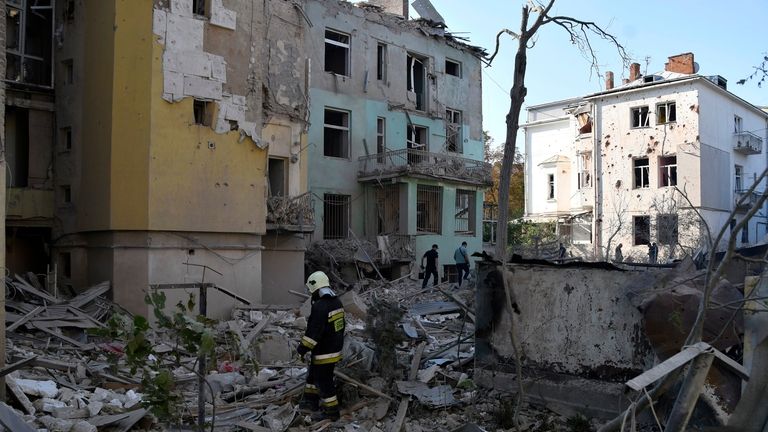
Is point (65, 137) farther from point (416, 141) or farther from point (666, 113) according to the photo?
point (666, 113)

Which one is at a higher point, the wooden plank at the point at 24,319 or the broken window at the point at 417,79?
the broken window at the point at 417,79

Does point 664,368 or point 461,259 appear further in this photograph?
point 461,259

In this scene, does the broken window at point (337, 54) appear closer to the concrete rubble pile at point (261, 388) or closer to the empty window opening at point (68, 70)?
the empty window opening at point (68, 70)

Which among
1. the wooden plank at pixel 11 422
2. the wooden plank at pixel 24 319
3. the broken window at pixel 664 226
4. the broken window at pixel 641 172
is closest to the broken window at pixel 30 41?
the wooden plank at pixel 24 319

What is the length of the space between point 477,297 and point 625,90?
102 ft

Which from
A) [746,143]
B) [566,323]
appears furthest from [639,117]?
[566,323]

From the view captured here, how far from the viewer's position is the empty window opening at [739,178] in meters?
39.1

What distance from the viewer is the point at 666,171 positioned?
35.4 metres

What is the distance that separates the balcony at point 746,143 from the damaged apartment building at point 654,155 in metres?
0.06

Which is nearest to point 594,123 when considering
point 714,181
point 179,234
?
point 714,181

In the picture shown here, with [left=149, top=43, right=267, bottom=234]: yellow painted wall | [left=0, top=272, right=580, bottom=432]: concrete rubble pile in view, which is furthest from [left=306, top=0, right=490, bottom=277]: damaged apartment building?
[left=0, top=272, right=580, bottom=432]: concrete rubble pile

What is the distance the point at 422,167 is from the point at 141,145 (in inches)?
512

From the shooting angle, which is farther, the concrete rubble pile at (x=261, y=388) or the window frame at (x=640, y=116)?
the window frame at (x=640, y=116)

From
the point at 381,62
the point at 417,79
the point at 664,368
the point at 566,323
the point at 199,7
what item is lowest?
the point at 566,323
